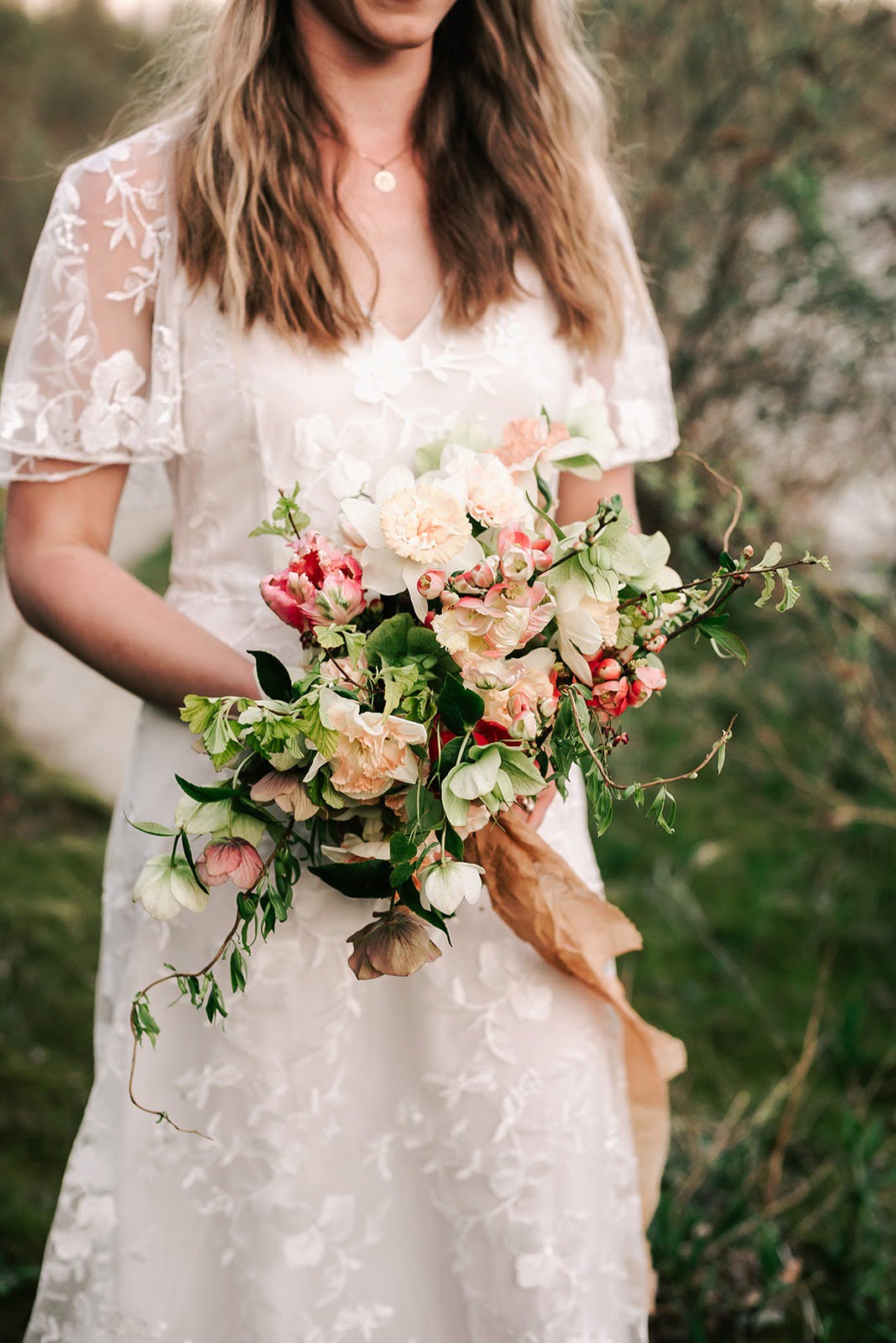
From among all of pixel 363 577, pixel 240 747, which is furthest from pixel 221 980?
pixel 363 577

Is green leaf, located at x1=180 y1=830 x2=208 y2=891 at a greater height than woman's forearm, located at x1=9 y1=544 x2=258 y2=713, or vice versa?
green leaf, located at x1=180 y1=830 x2=208 y2=891

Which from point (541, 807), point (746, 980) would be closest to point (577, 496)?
point (541, 807)

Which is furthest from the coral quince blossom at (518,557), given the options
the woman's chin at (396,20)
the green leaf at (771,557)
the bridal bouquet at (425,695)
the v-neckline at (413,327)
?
the woman's chin at (396,20)

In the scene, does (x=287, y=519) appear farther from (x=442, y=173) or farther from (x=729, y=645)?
(x=442, y=173)

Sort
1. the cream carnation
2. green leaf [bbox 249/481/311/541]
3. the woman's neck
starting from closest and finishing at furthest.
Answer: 1. the cream carnation
2. green leaf [bbox 249/481/311/541]
3. the woman's neck

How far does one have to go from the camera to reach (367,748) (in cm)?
121

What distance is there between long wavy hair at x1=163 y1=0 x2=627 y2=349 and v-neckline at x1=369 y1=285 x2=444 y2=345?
0.02 meters

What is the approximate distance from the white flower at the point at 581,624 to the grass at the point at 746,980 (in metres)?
1.39

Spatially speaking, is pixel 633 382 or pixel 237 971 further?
pixel 633 382

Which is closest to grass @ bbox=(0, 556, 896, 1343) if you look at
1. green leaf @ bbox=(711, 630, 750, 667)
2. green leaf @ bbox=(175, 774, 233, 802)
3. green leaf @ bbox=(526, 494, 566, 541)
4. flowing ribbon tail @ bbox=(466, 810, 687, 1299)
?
flowing ribbon tail @ bbox=(466, 810, 687, 1299)

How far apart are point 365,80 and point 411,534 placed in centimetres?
90

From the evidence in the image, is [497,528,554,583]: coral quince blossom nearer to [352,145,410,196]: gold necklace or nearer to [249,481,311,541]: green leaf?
[249,481,311,541]: green leaf

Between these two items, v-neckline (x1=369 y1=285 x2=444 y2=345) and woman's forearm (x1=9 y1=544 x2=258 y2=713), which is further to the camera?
v-neckline (x1=369 y1=285 x2=444 y2=345)

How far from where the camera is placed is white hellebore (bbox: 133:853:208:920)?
1303mm
